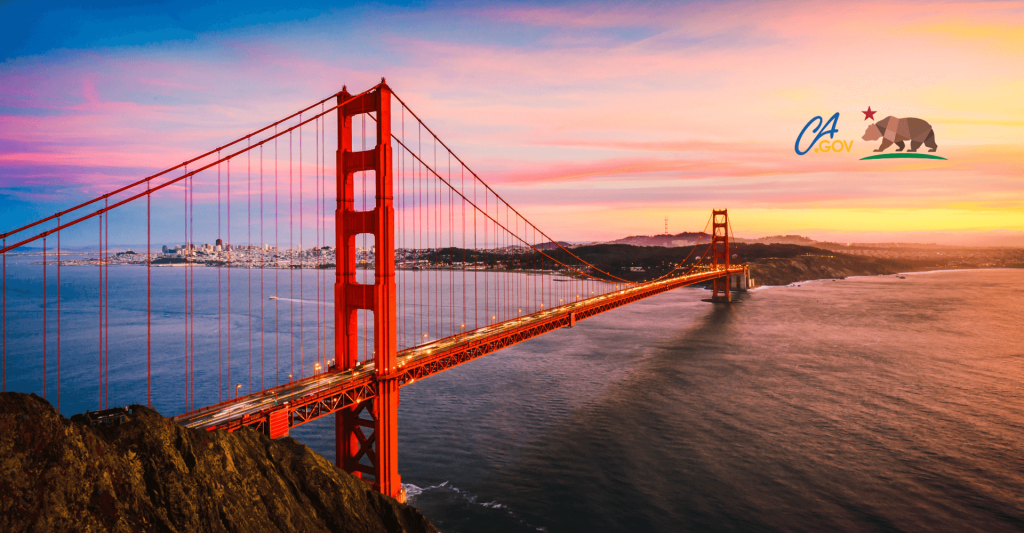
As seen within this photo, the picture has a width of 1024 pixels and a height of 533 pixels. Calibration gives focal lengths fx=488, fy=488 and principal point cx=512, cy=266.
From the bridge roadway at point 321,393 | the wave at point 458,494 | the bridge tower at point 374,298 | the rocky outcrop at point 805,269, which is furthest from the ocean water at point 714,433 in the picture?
the rocky outcrop at point 805,269

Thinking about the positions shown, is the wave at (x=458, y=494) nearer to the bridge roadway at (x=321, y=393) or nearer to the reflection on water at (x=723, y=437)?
the reflection on water at (x=723, y=437)

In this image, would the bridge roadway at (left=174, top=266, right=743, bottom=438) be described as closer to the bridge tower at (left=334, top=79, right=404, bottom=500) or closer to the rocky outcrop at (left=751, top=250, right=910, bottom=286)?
the bridge tower at (left=334, top=79, right=404, bottom=500)

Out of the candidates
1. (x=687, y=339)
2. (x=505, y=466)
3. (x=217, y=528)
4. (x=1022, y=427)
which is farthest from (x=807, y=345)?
(x=217, y=528)

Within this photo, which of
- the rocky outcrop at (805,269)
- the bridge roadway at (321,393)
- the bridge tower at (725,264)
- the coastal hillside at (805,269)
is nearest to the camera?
the bridge roadway at (321,393)

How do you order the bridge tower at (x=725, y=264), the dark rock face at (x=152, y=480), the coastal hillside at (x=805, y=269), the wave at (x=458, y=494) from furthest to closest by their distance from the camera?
the coastal hillside at (x=805, y=269) < the bridge tower at (x=725, y=264) < the wave at (x=458, y=494) < the dark rock face at (x=152, y=480)

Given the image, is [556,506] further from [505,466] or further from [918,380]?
[918,380]

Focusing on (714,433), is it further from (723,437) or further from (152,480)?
(152,480)

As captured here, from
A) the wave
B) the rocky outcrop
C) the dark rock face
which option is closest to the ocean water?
the wave
